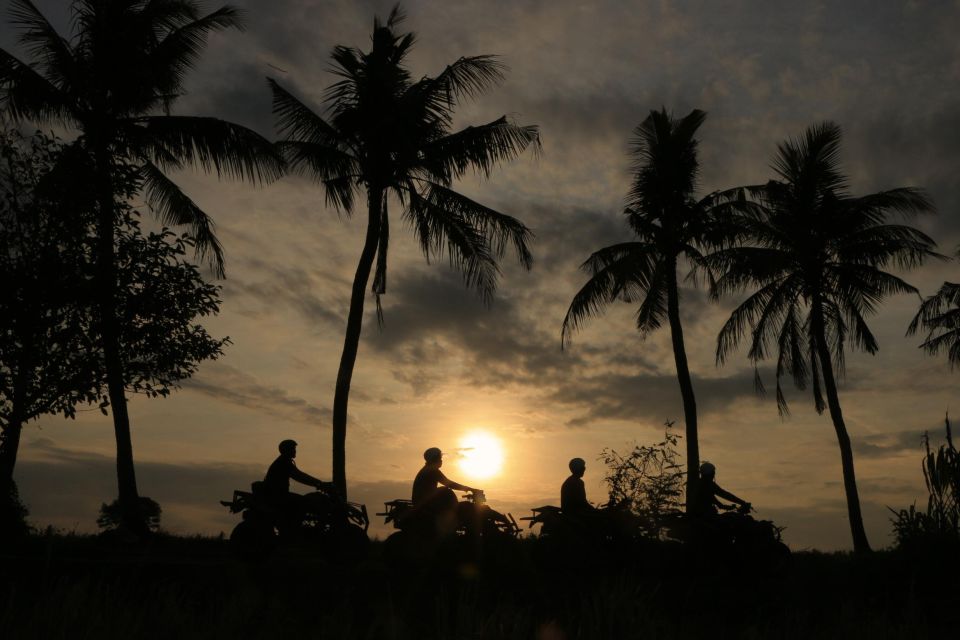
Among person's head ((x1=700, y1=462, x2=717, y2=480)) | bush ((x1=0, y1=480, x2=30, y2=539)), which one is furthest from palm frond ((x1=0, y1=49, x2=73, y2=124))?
person's head ((x1=700, y1=462, x2=717, y2=480))

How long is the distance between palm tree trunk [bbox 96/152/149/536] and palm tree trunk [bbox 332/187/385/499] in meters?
4.16

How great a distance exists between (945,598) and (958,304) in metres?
23.0

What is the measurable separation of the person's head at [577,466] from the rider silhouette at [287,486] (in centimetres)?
337

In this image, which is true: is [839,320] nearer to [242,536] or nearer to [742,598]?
[742,598]

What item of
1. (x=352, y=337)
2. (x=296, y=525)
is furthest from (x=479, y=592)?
(x=352, y=337)

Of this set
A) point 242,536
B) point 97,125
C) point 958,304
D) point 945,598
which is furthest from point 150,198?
point 958,304

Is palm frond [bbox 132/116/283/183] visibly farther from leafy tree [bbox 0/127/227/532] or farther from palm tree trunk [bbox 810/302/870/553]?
palm tree trunk [bbox 810/302/870/553]

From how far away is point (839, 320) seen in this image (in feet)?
87.9

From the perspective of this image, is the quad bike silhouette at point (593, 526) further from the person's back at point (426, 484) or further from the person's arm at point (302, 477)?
the person's arm at point (302, 477)

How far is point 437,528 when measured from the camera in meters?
10.8

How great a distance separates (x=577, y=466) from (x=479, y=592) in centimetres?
313

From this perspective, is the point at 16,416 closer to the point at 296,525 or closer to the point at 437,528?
the point at 296,525

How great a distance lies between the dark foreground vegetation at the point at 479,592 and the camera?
3.66 meters

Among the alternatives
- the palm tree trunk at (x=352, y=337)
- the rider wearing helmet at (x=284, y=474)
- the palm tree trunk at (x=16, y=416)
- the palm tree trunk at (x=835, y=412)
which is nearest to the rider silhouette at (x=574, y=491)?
the rider wearing helmet at (x=284, y=474)
